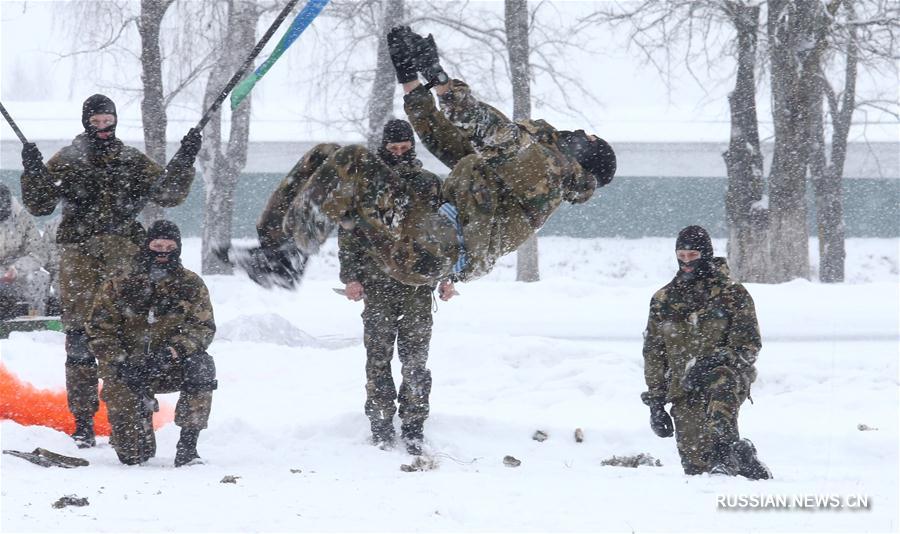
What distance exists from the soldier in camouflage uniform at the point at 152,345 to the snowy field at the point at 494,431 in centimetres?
23

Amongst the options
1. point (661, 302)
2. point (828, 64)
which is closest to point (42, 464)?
point (661, 302)

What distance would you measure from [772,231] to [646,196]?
49.5 feet

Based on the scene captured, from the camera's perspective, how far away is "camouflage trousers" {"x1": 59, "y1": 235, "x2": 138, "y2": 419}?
640 centimetres

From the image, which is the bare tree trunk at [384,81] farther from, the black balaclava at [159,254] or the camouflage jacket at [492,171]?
the camouflage jacket at [492,171]

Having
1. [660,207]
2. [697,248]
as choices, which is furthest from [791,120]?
[660,207]

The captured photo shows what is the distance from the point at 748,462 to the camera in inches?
247

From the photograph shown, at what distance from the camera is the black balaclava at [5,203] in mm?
8914

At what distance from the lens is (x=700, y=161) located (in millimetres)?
33125

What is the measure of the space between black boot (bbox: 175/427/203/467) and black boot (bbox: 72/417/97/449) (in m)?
0.92

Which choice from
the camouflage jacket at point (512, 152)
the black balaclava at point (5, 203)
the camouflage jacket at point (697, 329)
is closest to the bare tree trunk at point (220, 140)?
the black balaclava at point (5, 203)

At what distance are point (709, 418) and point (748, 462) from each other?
1.12 ft

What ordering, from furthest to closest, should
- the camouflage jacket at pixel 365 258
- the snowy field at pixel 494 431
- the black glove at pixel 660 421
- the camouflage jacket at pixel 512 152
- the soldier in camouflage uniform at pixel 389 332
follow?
the soldier in camouflage uniform at pixel 389 332, the black glove at pixel 660 421, the camouflage jacket at pixel 365 258, the camouflage jacket at pixel 512 152, the snowy field at pixel 494 431

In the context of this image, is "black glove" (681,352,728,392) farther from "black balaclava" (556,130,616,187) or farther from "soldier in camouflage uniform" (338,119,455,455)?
→ "black balaclava" (556,130,616,187)

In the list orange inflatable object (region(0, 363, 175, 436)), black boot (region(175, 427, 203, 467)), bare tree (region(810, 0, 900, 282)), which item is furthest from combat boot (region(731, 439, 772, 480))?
bare tree (region(810, 0, 900, 282))
